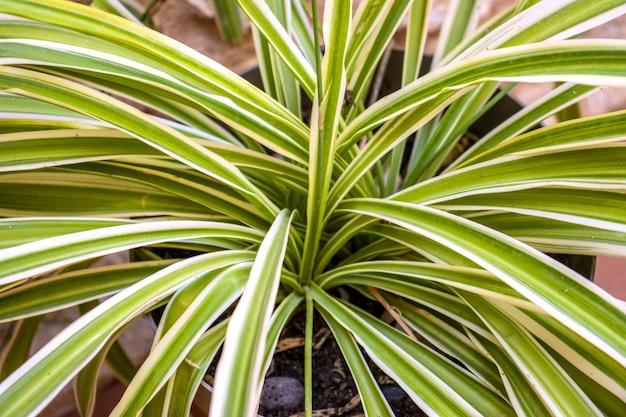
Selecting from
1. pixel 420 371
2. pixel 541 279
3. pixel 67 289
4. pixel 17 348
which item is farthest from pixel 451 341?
pixel 17 348

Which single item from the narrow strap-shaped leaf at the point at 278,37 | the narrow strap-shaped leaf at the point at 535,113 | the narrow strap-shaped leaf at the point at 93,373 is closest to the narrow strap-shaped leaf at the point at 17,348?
the narrow strap-shaped leaf at the point at 93,373

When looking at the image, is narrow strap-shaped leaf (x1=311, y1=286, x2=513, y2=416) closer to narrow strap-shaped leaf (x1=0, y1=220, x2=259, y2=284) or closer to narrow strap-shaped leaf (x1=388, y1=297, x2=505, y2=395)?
narrow strap-shaped leaf (x1=388, y1=297, x2=505, y2=395)

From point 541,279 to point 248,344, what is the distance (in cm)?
22

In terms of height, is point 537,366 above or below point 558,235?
below

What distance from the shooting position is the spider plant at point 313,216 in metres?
0.44

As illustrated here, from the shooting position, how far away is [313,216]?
1.91 feet

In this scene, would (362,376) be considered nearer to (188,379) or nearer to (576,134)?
(188,379)

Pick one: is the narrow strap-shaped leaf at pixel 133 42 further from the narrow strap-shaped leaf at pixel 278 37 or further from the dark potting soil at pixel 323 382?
the dark potting soil at pixel 323 382

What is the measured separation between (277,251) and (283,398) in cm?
19

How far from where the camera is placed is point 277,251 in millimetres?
530

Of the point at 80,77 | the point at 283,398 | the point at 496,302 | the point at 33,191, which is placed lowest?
the point at 283,398

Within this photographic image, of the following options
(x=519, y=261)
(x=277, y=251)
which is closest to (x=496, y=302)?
(x=519, y=261)

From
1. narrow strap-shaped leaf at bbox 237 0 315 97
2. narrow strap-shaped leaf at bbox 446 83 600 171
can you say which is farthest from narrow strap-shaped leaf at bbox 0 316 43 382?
narrow strap-shaped leaf at bbox 446 83 600 171

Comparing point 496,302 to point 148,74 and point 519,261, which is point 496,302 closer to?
point 519,261
